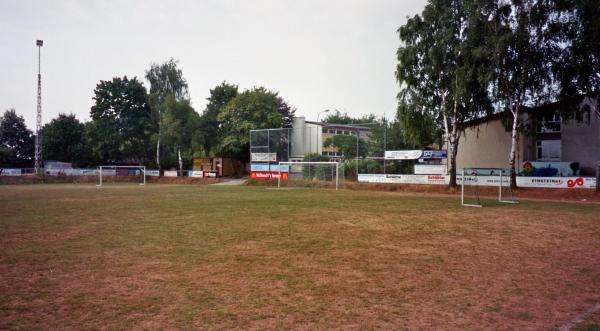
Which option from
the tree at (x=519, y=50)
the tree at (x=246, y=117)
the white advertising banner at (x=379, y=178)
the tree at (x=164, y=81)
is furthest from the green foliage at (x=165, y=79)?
the tree at (x=519, y=50)

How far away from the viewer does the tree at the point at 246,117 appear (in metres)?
54.9

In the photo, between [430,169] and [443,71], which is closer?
[443,71]

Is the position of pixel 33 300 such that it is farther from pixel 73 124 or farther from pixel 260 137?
pixel 73 124

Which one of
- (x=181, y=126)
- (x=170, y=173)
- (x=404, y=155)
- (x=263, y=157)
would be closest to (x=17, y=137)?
(x=170, y=173)

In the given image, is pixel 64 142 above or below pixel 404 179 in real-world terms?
above

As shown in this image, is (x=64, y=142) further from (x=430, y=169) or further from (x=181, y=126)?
(x=430, y=169)

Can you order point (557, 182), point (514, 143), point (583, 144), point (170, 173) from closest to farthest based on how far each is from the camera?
point (557, 182)
point (514, 143)
point (583, 144)
point (170, 173)

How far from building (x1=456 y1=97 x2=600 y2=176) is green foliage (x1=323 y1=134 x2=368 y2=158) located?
873cm

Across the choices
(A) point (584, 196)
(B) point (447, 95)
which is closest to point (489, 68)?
(B) point (447, 95)

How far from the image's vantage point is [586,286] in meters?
6.85

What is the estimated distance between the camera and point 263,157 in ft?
146

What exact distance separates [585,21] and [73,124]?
7415cm

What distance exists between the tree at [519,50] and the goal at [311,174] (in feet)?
49.8

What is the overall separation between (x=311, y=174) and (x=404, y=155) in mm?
9604
